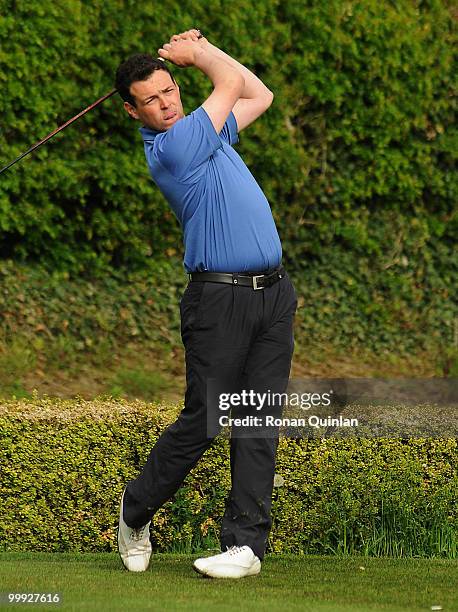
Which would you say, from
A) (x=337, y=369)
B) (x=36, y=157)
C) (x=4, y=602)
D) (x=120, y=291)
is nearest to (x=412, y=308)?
(x=337, y=369)

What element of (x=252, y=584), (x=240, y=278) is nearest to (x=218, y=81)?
(x=240, y=278)

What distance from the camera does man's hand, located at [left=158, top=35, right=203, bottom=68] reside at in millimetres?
4750

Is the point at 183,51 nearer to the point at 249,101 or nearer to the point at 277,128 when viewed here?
the point at 249,101

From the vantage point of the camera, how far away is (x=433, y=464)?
5543mm

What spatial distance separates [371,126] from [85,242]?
2369 mm

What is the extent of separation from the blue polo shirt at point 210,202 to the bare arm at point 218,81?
0.05m

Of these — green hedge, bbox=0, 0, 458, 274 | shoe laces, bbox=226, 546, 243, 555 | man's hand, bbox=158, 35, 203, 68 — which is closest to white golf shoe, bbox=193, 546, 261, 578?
shoe laces, bbox=226, 546, 243, 555

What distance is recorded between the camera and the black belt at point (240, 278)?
4.59 m

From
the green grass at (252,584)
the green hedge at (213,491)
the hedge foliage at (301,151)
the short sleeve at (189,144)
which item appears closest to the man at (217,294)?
the short sleeve at (189,144)

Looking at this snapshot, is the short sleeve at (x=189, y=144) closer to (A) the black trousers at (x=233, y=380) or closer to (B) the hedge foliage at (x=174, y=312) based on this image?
(A) the black trousers at (x=233, y=380)

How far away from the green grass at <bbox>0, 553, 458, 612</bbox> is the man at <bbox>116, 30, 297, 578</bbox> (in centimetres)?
18

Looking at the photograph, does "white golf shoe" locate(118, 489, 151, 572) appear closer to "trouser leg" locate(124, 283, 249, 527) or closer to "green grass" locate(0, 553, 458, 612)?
"green grass" locate(0, 553, 458, 612)

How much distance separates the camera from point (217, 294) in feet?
15.0

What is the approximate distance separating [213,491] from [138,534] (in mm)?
783
